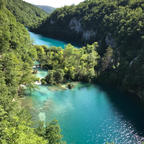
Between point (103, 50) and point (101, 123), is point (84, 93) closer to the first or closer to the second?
point (101, 123)

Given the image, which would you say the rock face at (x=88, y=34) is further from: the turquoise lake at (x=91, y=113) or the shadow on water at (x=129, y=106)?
the turquoise lake at (x=91, y=113)

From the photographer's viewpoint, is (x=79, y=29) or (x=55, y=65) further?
(x=79, y=29)

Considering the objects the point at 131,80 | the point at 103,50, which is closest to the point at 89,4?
the point at 103,50

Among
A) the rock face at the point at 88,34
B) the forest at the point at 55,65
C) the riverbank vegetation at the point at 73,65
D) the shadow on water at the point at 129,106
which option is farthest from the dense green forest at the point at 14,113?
the rock face at the point at 88,34

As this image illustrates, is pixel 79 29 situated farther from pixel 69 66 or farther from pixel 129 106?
pixel 129 106

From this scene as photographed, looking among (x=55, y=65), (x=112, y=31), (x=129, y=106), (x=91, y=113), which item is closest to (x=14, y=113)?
(x=91, y=113)

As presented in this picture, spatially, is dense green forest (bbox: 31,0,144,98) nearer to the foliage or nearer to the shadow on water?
the shadow on water
